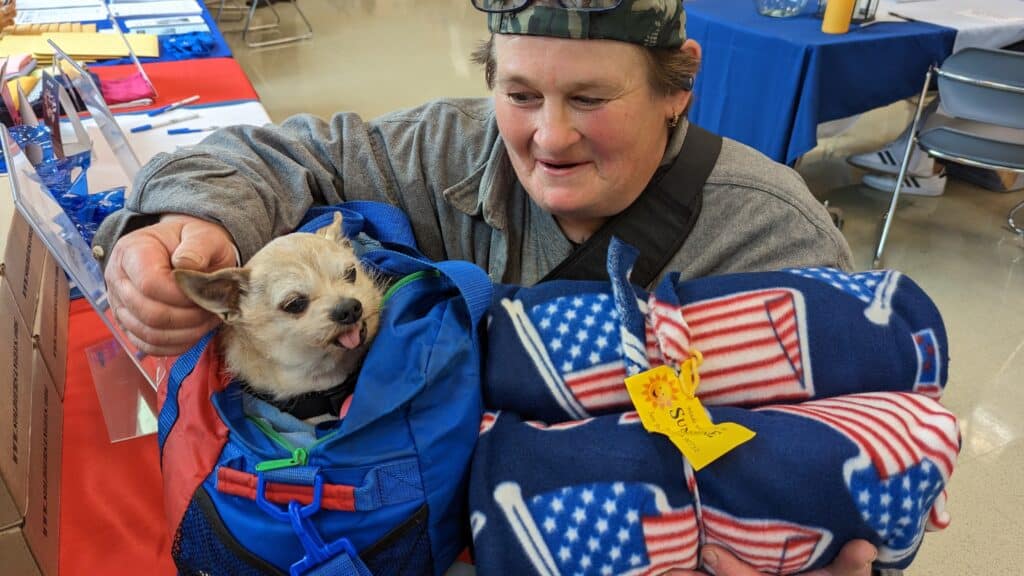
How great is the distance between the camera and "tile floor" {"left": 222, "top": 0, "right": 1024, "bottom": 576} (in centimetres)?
193

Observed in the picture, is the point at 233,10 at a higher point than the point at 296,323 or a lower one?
lower

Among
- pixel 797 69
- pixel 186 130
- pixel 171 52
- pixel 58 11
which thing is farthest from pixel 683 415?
pixel 58 11

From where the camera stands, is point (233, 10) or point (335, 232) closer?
point (335, 232)

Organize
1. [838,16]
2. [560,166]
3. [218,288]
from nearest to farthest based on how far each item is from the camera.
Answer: [218,288] → [560,166] → [838,16]

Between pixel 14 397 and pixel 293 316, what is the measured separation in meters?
0.38

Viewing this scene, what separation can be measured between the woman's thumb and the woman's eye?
476 mm

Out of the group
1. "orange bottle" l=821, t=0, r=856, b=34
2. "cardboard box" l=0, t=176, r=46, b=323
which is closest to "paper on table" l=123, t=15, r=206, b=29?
"cardboard box" l=0, t=176, r=46, b=323

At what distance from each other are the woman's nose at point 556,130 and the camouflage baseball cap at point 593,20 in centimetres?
11

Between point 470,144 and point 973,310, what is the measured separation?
243 cm

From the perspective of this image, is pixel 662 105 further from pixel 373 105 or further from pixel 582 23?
pixel 373 105

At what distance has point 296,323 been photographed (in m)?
0.85

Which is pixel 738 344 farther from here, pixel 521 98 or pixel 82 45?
pixel 82 45

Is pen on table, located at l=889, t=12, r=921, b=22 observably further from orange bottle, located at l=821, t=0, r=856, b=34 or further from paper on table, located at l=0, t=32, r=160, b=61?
Answer: paper on table, located at l=0, t=32, r=160, b=61

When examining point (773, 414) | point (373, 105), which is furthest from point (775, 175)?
point (373, 105)
